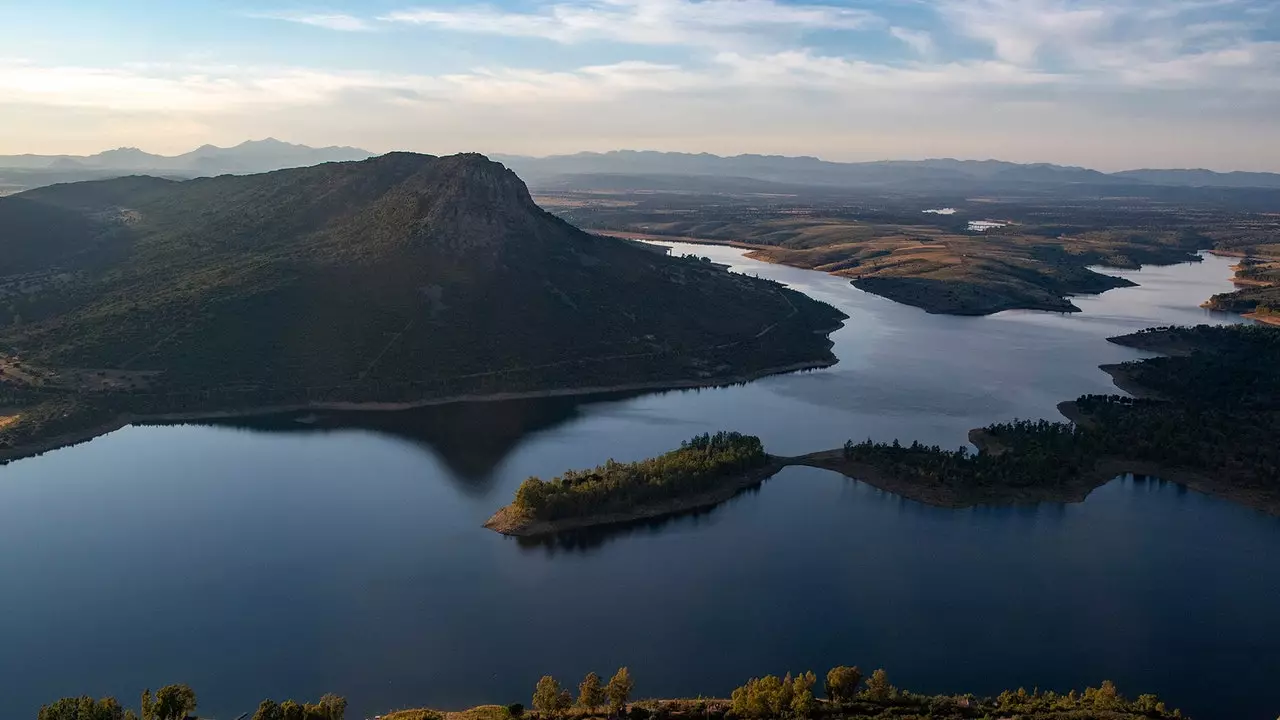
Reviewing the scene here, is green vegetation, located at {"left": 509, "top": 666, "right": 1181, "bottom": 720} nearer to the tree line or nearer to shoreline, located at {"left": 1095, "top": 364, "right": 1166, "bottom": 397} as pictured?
the tree line

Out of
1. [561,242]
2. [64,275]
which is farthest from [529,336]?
[64,275]

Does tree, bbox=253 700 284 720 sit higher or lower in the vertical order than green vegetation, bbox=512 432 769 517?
lower

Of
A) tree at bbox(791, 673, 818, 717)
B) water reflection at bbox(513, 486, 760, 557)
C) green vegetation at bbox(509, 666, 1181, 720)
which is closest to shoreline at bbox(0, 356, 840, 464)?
water reflection at bbox(513, 486, 760, 557)

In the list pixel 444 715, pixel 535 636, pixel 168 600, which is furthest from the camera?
pixel 168 600

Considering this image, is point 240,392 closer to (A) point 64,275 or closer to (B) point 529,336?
(B) point 529,336

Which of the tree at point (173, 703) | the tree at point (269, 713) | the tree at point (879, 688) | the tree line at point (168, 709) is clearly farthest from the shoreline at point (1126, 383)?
the tree at point (173, 703)

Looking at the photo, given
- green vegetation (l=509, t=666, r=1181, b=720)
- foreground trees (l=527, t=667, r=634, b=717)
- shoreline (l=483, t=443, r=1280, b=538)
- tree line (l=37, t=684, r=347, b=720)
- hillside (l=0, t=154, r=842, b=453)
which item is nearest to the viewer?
tree line (l=37, t=684, r=347, b=720)

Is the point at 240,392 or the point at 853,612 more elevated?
the point at 240,392
